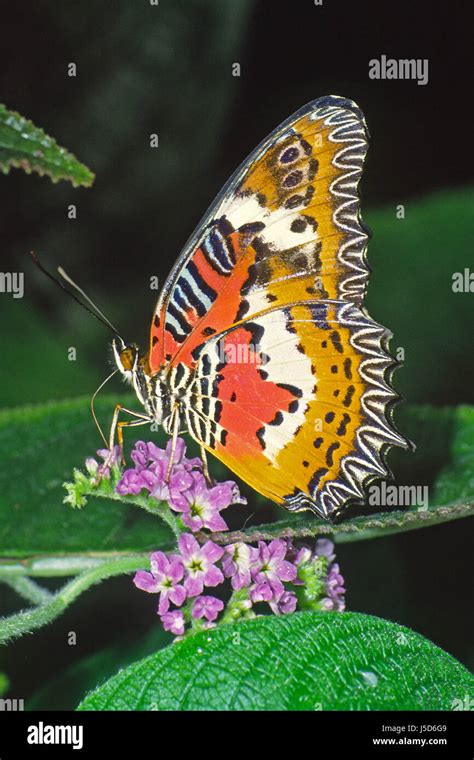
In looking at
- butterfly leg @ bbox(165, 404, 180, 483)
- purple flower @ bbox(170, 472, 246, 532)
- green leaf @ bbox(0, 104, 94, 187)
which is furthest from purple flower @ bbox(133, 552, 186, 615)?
green leaf @ bbox(0, 104, 94, 187)

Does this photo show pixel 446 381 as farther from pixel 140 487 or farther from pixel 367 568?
pixel 140 487

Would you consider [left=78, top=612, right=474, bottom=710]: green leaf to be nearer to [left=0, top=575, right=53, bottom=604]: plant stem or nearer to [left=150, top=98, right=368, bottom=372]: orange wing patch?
[left=0, top=575, right=53, bottom=604]: plant stem

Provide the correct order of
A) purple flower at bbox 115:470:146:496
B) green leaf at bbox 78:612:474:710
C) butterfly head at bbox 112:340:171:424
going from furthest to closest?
butterfly head at bbox 112:340:171:424
purple flower at bbox 115:470:146:496
green leaf at bbox 78:612:474:710

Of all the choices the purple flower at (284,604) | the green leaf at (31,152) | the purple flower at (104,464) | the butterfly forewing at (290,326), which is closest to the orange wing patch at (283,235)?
the butterfly forewing at (290,326)

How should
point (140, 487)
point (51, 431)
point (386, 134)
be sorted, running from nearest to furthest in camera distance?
point (140, 487)
point (51, 431)
point (386, 134)

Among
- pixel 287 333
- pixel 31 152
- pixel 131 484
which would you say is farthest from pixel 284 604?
pixel 31 152
